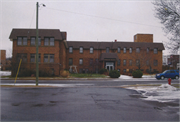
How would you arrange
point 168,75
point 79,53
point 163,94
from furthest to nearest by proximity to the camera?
point 79,53 < point 168,75 < point 163,94

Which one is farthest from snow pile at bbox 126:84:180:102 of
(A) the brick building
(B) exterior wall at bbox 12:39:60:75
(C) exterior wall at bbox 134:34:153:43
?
(C) exterior wall at bbox 134:34:153:43

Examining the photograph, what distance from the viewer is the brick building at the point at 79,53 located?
34.8 metres

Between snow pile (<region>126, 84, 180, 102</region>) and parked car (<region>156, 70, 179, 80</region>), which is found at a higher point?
parked car (<region>156, 70, 179, 80</region>)

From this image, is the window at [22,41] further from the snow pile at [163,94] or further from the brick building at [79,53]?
the snow pile at [163,94]

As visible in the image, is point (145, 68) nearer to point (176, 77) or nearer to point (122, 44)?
point (122, 44)

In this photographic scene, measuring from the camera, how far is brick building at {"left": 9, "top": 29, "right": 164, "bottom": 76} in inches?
1372

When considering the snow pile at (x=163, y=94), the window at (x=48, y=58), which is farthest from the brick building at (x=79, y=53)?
the snow pile at (x=163, y=94)

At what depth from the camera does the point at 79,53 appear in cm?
4897

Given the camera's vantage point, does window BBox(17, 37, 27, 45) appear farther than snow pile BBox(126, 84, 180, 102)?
Yes

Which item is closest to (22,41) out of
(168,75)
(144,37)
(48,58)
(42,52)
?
(42,52)

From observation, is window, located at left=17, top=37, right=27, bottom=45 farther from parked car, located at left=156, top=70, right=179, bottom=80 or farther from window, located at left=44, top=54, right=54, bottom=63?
parked car, located at left=156, top=70, right=179, bottom=80

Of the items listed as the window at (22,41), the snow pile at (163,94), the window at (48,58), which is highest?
the window at (22,41)

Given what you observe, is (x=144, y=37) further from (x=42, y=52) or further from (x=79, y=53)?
(x=42, y=52)

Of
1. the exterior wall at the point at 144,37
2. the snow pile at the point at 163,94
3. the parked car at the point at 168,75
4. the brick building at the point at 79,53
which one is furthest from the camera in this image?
the exterior wall at the point at 144,37
